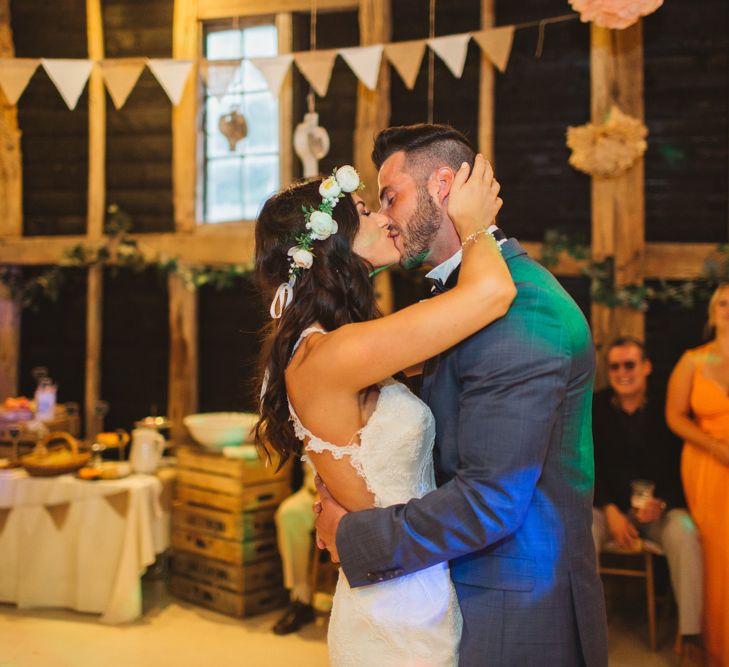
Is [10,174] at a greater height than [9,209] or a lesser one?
greater

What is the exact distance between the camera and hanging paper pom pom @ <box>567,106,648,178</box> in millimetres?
4430

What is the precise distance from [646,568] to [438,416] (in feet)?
9.19

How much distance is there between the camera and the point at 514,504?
1357mm

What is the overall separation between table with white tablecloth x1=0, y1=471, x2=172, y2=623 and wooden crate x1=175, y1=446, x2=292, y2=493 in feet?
0.85

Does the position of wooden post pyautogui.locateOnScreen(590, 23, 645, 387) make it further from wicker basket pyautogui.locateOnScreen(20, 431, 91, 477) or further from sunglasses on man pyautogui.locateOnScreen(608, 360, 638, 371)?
wicker basket pyautogui.locateOnScreen(20, 431, 91, 477)

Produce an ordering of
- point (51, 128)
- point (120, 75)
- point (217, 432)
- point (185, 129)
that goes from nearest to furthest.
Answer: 1. point (217, 432)
2. point (120, 75)
3. point (185, 129)
4. point (51, 128)

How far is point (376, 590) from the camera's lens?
167cm

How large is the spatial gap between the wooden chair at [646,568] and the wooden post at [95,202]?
141 inches

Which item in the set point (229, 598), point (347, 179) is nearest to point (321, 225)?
point (347, 179)

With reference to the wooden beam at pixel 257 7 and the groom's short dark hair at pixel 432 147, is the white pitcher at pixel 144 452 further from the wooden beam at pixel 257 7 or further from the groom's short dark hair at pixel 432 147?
the groom's short dark hair at pixel 432 147

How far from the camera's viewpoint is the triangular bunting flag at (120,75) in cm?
475

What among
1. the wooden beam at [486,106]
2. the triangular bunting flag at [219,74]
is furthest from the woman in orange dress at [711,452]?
the triangular bunting flag at [219,74]

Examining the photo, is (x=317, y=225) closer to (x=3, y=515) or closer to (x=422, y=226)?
(x=422, y=226)

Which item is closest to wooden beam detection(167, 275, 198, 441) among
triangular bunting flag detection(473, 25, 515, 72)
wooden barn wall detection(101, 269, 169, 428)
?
wooden barn wall detection(101, 269, 169, 428)
